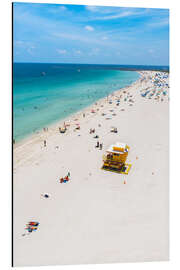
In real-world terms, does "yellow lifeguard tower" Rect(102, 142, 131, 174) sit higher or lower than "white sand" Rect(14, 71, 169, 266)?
higher

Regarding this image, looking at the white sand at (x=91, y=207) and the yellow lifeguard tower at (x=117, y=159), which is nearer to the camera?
the white sand at (x=91, y=207)

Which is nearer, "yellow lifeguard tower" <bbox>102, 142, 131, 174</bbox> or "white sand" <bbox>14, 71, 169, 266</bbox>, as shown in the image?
"white sand" <bbox>14, 71, 169, 266</bbox>

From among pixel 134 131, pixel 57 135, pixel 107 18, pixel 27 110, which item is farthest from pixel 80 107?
pixel 107 18

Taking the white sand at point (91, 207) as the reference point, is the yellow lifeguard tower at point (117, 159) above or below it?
above
